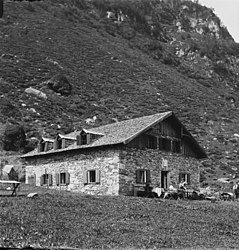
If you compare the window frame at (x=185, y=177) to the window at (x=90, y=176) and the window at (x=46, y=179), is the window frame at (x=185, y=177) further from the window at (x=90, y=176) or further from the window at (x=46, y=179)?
the window at (x=46, y=179)

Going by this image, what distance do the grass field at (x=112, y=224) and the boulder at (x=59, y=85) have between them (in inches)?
1966

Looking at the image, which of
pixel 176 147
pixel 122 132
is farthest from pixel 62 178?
pixel 176 147

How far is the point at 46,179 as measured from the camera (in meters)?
41.2

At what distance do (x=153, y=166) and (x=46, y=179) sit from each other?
29.9 ft

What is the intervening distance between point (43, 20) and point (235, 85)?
147 feet

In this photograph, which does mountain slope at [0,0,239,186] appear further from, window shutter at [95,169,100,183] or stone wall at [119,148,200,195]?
window shutter at [95,169,100,183]

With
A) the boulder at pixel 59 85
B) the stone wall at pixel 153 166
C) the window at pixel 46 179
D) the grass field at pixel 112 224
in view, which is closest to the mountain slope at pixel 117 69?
the boulder at pixel 59 85

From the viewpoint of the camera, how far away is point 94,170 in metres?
36.3

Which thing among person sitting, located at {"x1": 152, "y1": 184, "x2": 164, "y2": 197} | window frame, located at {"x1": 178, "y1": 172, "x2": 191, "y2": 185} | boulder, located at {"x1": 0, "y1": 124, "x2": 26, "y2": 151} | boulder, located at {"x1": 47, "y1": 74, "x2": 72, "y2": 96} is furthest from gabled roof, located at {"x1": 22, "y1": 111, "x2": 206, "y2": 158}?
boulder, located at {"x1": 47, "y1": 74, "x2": 72, "y2": 96}

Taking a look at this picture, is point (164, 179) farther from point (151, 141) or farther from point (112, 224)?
point (112, 224)

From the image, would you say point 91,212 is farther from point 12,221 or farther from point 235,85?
point 235,85

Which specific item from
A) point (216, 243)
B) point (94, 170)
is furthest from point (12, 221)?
point (94, 170)

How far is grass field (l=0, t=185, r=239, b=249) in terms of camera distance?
1638cm

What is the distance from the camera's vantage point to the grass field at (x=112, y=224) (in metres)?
16.4
